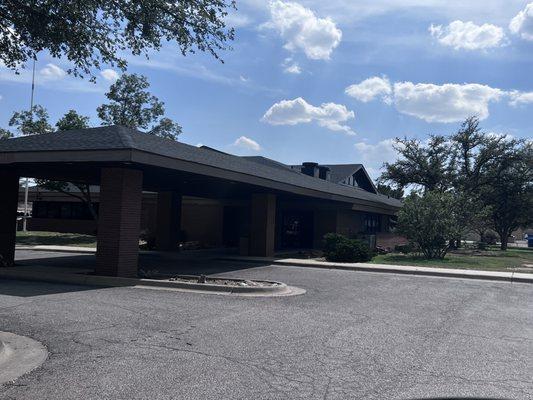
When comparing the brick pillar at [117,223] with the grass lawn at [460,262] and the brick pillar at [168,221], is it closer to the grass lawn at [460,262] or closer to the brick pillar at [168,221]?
the brick pillar at [168,221]

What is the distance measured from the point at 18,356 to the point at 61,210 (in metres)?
38.4

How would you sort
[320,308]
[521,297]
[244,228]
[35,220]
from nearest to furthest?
[320,308] < [521,297] < [244,228] < [35,220]

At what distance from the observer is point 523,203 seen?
48281 mm

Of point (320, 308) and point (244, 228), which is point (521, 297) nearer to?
point (320, 308)

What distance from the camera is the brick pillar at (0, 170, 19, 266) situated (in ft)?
56.0

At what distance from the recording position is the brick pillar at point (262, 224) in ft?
79.1

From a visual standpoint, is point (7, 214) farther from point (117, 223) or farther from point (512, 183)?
point (512, 183)

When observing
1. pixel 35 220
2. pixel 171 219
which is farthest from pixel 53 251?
pixel 35 220

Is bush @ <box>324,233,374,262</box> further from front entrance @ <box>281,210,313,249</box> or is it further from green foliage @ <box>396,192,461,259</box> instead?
front entrance @ <box>281,210,313,249</box>

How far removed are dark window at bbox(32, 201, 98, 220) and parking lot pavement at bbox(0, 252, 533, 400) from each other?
29.5 m

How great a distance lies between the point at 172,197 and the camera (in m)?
27.1

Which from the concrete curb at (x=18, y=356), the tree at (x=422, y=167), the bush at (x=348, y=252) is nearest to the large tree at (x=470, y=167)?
the tree at (x=422, y=167)

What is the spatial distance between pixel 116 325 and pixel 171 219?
18.8 meters

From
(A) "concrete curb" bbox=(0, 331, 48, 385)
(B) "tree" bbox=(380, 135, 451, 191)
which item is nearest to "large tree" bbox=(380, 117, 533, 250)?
(B) "tree" bbox=(380, 135, 451, 191)
